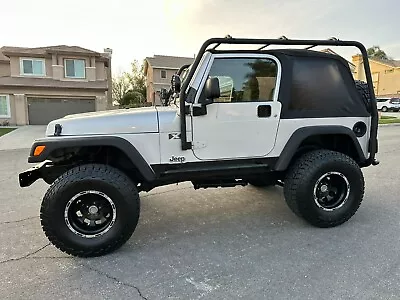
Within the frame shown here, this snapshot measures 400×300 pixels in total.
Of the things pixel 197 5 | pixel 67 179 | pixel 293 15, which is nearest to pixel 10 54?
pixel 197 5

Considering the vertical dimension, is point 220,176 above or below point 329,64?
below

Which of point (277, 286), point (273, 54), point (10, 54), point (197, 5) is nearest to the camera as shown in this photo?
point (277, 286)

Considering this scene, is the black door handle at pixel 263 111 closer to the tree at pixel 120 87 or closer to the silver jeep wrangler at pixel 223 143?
the silver jeep wrangler at pixel 223 143

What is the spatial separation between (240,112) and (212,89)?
0.50 meters

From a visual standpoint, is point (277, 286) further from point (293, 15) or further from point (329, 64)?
point (293, 15)

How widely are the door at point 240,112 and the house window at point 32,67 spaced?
77.7ft

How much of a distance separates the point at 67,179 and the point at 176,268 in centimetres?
144

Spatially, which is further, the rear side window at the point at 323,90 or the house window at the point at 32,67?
the house window at the point at 32,67

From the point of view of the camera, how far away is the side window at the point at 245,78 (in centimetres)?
353

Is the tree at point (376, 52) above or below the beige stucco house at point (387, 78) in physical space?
above

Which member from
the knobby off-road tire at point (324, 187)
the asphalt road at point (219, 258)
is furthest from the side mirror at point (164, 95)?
the knobby off-road tire at point (324, 187)

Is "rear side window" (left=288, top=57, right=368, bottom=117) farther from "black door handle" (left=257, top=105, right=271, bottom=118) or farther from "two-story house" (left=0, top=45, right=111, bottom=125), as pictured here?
"two-story house" (left=0, top=45, right=111, bottom=125)

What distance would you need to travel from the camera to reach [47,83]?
22875 mm

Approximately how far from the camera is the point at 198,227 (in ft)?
12.9
